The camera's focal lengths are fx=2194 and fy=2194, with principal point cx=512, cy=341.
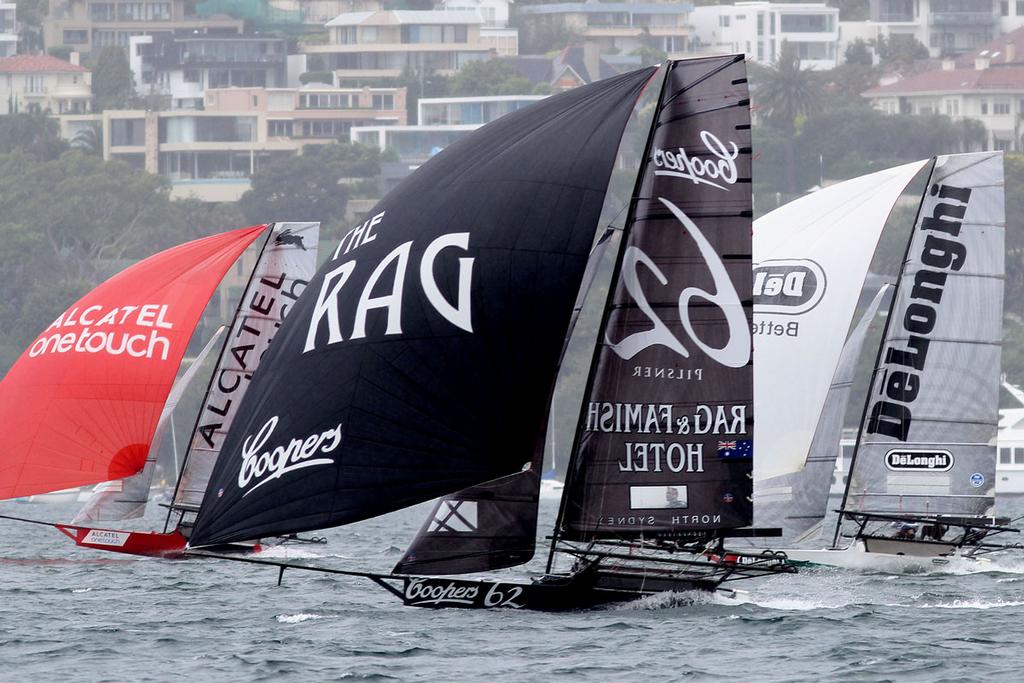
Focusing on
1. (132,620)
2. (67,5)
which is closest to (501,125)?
(132,620)

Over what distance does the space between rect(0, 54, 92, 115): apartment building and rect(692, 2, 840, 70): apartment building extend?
3458cm

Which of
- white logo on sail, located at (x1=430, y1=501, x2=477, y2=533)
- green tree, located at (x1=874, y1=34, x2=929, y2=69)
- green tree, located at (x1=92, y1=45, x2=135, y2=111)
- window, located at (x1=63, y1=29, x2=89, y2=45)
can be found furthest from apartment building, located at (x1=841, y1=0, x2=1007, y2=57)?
white logo on sail, located at (x1=430, y1=501, x2=477, y2=533)

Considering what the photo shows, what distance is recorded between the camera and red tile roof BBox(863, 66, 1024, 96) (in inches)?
3952

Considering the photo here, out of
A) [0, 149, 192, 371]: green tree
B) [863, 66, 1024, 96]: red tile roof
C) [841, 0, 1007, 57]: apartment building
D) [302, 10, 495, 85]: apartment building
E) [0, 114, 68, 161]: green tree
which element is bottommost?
[0, 149, 192, 371]: green tree

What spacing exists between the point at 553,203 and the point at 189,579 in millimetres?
7171

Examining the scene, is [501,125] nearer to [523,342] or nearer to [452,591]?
[523,342]

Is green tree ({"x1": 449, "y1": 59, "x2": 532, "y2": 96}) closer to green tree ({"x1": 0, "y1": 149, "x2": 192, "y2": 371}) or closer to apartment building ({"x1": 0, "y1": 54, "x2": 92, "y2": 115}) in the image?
apartment building ({"x1": 0, "y1": 54, "x2": 92, "y2": 115})

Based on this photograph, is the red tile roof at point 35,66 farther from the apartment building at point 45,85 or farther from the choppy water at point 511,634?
the choppy water at point 511,634

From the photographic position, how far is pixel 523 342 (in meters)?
14.1

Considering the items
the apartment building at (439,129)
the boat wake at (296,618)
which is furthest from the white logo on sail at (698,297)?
the apartment building at (439,129)

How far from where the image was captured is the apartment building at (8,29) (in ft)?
391

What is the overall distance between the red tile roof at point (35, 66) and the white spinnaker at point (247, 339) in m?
88.9

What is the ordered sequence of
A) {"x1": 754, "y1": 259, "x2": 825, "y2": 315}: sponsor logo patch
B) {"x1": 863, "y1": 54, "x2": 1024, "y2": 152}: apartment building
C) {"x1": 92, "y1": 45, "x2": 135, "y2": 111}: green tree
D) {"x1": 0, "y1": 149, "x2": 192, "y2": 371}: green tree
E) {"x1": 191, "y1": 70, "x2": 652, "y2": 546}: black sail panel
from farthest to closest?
{"x1": 92, "y1": 45, "x2": 135, "y2": 111}: green tree < {"x1": 863, "y1": 54, "x2": 1024, "y2": 152}: apartment building < {"x1": 0, "y1": 149, "x2": 192, "y2": 371}: green tree < {"x1": 754, "y1": 259, "x2": 825, "y2": 315}: sponsor logo patch < {"x1": 191, "y1": 70, "x2": 652, "y2": 546}: black sail panel

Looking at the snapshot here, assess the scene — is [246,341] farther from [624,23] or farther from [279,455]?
[624,23]
